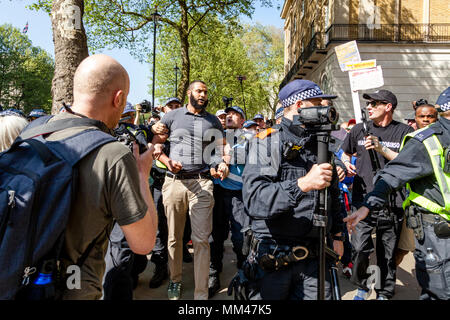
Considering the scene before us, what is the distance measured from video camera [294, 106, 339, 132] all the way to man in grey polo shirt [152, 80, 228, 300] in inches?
88.5

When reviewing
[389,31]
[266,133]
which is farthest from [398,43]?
[266,133]

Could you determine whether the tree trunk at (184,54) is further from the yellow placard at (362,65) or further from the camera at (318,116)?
the camera at (318,116)

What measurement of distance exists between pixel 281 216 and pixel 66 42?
3.86 m

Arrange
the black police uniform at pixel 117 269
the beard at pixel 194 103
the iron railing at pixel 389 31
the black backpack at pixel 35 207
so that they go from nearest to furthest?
the black backpack at pixel 35 207 < the black police uniform at pixel 117 269 < the beard at pixel 194 103 < the iron railing at pixel 389 31

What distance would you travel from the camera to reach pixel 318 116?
2.13m

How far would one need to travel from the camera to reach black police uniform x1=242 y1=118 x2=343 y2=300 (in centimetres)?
236

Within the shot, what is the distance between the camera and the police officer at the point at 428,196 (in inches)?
103

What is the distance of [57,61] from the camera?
466 centimetres

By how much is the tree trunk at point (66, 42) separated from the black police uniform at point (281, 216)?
10.8 ft

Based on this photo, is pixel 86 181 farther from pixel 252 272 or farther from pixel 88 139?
pixel 252 272

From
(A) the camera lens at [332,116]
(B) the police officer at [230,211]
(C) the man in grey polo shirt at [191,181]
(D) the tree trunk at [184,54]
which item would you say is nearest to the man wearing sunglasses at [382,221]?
(B) the police officer at [230,211]

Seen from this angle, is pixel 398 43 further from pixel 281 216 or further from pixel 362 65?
pixel 281 216

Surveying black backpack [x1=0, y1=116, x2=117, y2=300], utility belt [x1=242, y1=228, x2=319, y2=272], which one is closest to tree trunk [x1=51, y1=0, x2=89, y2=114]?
black backpack [x1=0, y1=116, x2=117, y2=300]
